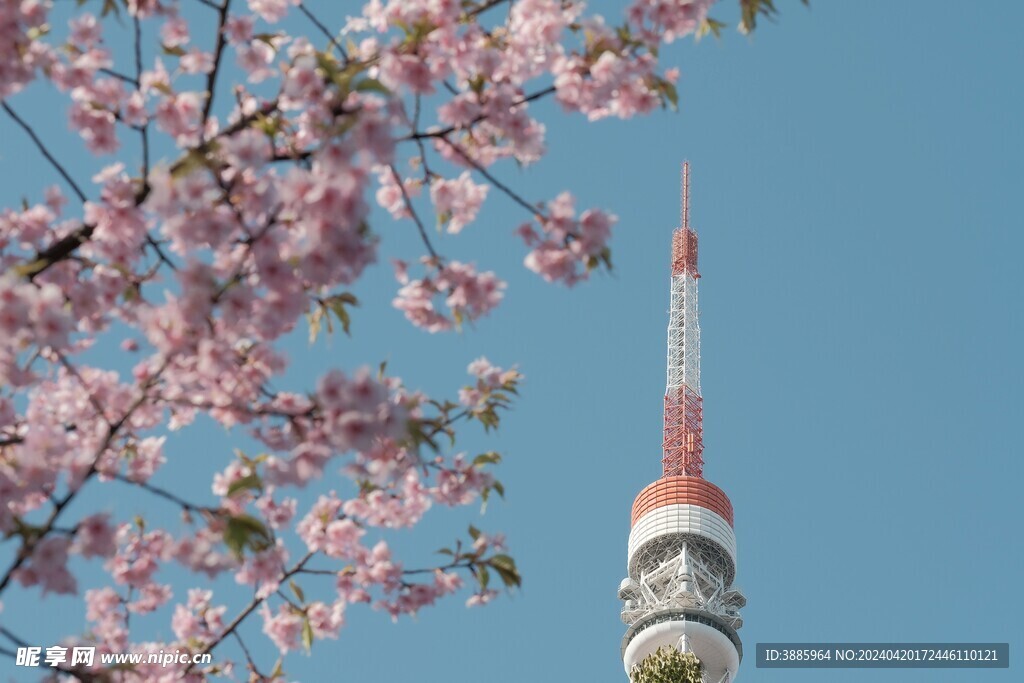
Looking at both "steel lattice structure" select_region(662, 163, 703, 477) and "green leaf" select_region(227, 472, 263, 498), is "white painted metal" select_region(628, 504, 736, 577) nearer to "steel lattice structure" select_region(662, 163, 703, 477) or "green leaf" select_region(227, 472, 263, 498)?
"steel lattice structure" select_region(662, 163, 703, 477)

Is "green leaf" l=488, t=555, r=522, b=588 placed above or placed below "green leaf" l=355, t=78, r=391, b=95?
below

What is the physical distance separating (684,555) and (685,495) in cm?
336

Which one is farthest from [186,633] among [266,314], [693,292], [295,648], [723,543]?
[693,292]

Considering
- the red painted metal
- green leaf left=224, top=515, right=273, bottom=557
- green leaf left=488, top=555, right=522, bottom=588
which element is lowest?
green leaf left=224, top=515, right=273, bottom=557

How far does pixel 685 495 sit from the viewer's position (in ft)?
229

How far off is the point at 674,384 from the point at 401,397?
6718cm

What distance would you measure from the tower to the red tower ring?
0.06 metres

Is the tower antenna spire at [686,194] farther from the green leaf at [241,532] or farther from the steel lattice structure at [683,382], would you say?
the green leaf at [241,532]

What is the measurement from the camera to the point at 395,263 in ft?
23.0

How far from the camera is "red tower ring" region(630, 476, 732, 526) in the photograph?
69.9m

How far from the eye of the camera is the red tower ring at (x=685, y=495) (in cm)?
6988

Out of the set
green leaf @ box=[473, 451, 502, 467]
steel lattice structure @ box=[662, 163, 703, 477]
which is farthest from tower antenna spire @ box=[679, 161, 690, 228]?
green leaf @ box=[473, 451, 502, 467]

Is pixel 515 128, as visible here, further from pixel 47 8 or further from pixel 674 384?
pixel 674 384

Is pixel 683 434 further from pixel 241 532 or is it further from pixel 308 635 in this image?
pixel 241 532
